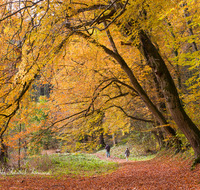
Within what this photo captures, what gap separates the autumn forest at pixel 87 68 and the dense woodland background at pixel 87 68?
24mm

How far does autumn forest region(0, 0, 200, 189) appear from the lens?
146 inches

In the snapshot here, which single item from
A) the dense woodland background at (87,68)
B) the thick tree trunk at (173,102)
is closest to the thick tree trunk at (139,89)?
the dense woodland background at (87,68)

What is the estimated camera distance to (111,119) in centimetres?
993

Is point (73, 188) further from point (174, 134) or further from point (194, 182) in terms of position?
point (174, 134)

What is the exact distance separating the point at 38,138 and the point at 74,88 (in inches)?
115

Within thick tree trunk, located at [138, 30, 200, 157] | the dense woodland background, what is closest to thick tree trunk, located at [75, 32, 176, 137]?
the dense woodland background

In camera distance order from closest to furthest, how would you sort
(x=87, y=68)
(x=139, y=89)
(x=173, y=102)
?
(x=173, y=102) → (x=139, y=89) → (x=87, y=68)

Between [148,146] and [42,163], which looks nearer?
[42,163]

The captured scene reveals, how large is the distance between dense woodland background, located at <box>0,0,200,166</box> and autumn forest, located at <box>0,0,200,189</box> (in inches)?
1.0

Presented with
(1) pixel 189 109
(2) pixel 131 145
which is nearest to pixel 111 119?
(1) pixel 189 109

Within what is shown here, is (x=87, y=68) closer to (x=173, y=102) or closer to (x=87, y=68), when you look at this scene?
(x=87, y=68)

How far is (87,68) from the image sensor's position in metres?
7.76

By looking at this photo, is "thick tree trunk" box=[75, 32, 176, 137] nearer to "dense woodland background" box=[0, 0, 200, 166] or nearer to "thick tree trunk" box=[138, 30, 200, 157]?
"dense woodland background" box=[0, 0, 200, 166]

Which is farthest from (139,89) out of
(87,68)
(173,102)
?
(87,68)
